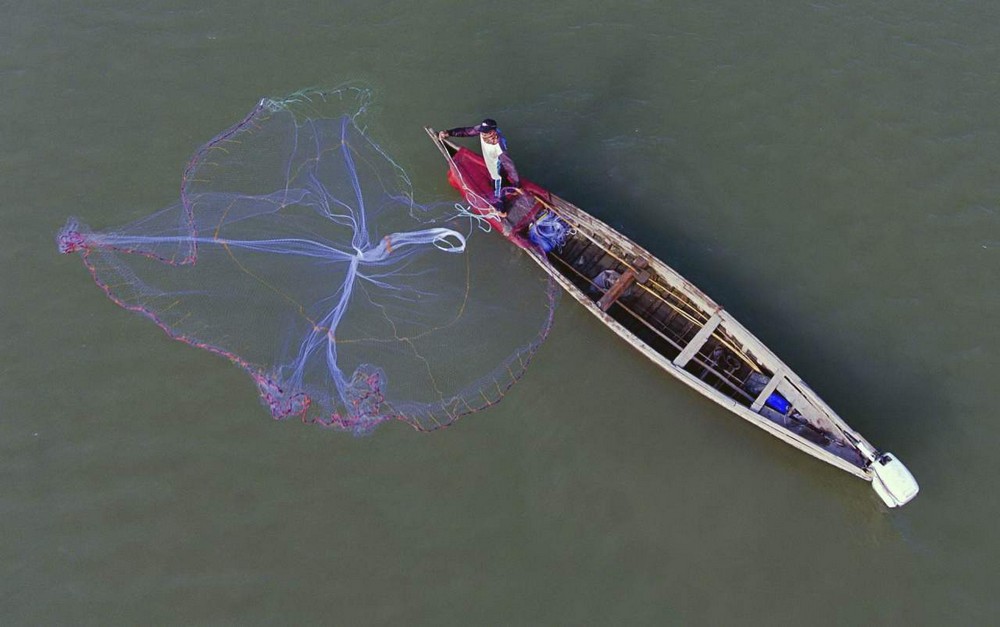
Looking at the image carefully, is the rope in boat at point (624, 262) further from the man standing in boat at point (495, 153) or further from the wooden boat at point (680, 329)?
the man standing in boat at point (495, 153)

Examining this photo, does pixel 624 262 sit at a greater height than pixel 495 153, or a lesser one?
lesser

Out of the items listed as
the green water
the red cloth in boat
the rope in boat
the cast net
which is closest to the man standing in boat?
the red cloth in boat

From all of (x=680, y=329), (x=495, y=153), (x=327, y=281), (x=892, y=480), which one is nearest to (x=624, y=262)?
(x=680, y=329)

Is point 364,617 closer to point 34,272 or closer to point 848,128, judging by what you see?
point 34,272

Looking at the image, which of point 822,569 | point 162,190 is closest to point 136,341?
point 162,190

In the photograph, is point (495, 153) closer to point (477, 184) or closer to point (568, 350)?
point (477, 184)

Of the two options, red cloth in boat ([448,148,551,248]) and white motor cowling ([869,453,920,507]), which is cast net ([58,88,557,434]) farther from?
white motor cowling ([869,453,920,507])
